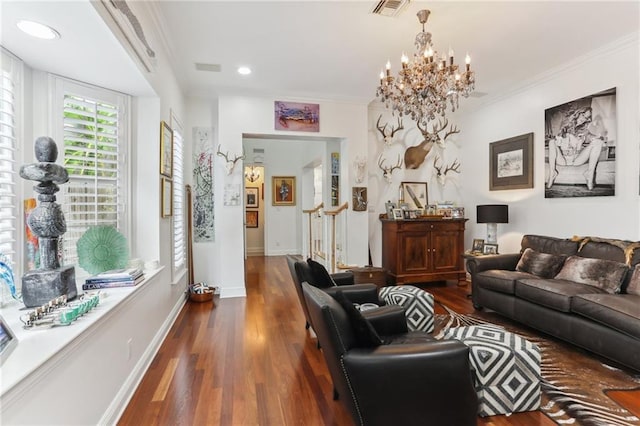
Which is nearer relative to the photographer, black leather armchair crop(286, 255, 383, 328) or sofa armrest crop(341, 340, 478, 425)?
sofa armrest crop(341, 340, 478, 425)

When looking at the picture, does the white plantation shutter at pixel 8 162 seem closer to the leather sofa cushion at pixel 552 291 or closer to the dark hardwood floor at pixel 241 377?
the dark hardwood floor at pixel 241 377

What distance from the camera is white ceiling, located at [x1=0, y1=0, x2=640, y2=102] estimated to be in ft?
6.72

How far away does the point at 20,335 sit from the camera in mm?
1555

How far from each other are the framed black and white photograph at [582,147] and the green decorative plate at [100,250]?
492 centimetres

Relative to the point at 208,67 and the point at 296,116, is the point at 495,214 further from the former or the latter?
the point at 208,67

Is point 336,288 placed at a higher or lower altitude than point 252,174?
lower

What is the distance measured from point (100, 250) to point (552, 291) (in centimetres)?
392

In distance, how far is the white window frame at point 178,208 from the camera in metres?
4.01

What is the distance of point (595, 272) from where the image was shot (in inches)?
125

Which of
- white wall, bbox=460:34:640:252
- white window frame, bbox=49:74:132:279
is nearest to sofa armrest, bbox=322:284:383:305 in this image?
white window frame, bbox=49:74:132:279

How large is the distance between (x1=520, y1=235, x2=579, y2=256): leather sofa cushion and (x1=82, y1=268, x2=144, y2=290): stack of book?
441 centimetres

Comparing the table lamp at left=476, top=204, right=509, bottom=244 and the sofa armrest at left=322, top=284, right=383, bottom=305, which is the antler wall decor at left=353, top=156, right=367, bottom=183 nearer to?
the table lamp at left=476, top=204, right=509, bottom=244

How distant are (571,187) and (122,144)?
5.04 m

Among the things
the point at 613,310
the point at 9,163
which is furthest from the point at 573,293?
the point at 9,163
